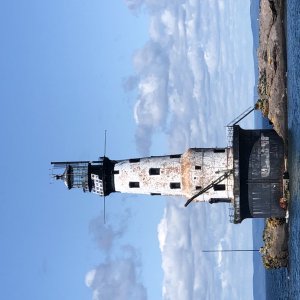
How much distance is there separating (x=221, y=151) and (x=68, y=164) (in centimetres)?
1127

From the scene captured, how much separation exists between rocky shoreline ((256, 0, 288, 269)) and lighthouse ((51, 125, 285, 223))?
14.0 feet

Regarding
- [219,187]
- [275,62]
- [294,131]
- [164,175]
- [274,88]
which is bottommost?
[219,187]

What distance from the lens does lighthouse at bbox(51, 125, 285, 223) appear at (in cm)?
4244

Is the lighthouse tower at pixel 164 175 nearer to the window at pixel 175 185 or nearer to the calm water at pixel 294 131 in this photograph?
the window at pixel 175 185

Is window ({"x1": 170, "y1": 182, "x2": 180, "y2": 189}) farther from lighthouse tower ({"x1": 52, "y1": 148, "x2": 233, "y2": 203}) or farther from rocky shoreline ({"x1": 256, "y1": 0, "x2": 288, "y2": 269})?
rocky shoreline ({"x1": 256, "y1": 0, "x2": 288, "y2": 269})

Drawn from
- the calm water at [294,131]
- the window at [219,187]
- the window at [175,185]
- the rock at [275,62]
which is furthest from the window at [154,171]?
the rock at [275,62]

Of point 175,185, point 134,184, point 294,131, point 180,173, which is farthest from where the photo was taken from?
point 294,131

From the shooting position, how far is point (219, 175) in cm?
4319

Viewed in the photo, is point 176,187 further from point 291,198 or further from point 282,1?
point 282,1

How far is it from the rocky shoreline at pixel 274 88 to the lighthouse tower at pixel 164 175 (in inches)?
243

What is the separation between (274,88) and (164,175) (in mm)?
13524

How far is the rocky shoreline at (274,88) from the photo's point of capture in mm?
48875

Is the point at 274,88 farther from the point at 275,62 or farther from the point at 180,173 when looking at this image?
the point at 180,173

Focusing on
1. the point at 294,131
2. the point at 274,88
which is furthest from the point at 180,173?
the point at 274,88
